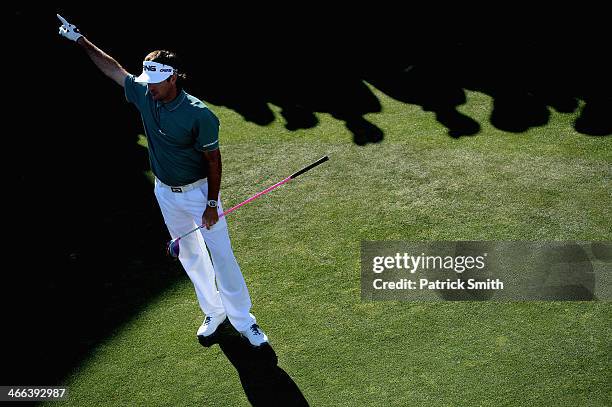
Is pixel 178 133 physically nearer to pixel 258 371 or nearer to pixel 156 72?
pixel 156 72

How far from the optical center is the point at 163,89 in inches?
224

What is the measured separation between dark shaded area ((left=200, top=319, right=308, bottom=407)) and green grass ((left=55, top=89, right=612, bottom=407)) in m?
0.07

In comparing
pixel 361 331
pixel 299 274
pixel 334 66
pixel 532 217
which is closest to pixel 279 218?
pixel 299 274

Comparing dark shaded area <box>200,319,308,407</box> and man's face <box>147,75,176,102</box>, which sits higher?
man's face <box>147,75,176,102</box>

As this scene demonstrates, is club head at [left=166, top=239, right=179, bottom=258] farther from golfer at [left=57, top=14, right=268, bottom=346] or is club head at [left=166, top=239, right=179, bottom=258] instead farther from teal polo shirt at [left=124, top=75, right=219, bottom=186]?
teal polo shirt at [left=124, top=75, right=219, bottom=186]

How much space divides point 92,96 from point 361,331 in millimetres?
5592

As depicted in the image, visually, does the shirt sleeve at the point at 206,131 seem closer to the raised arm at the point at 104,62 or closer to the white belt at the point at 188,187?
the white belt at the point at 188,187

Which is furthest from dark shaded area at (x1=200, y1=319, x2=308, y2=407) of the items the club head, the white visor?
the white visor

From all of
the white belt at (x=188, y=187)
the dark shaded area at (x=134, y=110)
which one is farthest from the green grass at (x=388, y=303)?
the white belt at (x=188, y=187)

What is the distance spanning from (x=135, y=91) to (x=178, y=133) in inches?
23.5

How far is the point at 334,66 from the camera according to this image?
10680mm

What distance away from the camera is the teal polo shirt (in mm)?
5664

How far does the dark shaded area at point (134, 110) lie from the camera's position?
7010 millimetres

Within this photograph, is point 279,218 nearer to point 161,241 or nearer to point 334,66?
point 161,241
